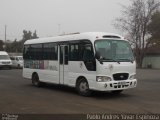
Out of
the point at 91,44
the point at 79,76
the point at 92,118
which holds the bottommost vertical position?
the point at 92,118

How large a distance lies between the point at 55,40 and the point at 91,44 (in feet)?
10.7

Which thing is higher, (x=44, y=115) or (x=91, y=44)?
(x=91, y=44)

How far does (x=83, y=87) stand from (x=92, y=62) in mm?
1293

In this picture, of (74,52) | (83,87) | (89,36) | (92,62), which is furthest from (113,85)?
(74,52)

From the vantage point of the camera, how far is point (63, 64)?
628 inches

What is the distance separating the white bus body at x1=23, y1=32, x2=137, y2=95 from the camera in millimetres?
13648

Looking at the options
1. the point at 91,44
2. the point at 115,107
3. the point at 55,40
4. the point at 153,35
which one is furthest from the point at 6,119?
the point at 153,35

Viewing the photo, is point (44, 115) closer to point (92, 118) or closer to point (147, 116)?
point (92, 118)

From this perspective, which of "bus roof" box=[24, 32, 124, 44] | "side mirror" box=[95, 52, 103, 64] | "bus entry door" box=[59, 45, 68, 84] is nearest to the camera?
"side mirror" box=[95, 52, 103, 64]

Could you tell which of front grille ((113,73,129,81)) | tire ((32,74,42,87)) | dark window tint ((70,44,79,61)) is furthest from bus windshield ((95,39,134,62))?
tire ((32,74,42,87))

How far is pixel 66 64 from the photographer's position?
1576 cm

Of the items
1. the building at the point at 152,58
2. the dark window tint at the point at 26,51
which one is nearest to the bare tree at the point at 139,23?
the building at the point at 152,58

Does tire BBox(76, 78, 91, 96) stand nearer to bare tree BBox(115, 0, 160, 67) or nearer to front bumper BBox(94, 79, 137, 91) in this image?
front bumper BBox(94, 79, 137, 91)

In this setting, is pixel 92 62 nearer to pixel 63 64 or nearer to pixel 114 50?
pixel 114 50
